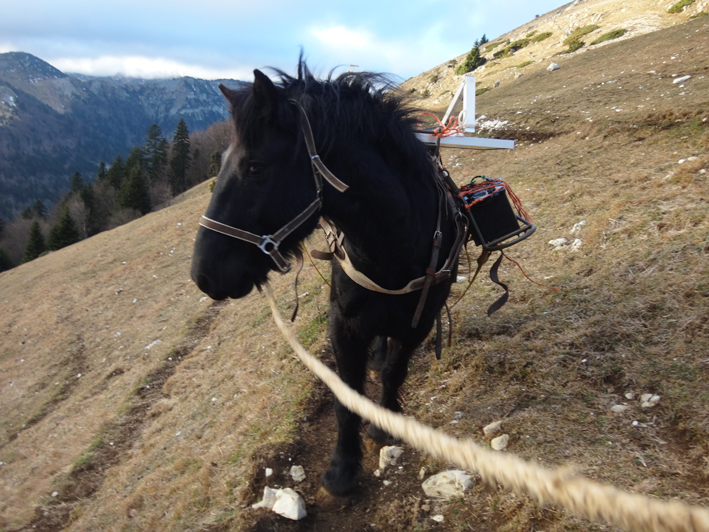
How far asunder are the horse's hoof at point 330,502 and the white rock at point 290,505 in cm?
14

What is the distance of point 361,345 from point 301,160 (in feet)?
4.88

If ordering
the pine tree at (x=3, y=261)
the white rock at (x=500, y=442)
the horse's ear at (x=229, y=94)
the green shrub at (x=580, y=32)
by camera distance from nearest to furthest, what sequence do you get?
the horse's ear at (x=229, y=94) < the white rock at (x=500, y=442) < the green shrub at (x=580, y=32) < the pine tree at (x=3, y=261)

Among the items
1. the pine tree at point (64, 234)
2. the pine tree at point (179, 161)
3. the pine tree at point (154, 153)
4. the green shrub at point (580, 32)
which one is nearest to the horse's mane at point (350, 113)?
the green shrub at point (580, 32)

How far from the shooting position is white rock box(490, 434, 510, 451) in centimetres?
301

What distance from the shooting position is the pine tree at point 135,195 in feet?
150

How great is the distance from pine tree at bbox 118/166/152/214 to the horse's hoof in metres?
50.6

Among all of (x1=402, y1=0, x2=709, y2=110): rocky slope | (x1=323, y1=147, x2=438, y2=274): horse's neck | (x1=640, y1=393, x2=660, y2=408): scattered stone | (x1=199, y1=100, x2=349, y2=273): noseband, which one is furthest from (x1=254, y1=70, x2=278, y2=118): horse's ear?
(x1=402, y1=0, x2=709, y2=110): rocky slope

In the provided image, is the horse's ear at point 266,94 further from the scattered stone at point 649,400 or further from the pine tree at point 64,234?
the pine tree at point 64,234

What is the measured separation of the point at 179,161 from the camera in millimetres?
54812

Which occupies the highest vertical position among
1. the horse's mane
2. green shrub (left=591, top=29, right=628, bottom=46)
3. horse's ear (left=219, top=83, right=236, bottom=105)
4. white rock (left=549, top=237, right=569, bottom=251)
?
green shrub (left=591, top=29, right=628, bottom=46)

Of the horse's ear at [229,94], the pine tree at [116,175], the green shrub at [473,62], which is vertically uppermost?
the green shrub at [473,62]

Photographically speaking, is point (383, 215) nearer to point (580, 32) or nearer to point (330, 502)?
point (330, 502)

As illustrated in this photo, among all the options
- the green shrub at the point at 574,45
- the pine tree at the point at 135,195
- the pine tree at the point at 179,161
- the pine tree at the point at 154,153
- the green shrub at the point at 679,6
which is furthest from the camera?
the pine tree at the point at 154,153

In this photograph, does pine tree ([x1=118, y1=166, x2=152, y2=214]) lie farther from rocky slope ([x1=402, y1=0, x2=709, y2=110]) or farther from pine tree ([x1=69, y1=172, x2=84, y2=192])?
rocky slope ([x1=402, y1=0, x2=709, y2=110])
